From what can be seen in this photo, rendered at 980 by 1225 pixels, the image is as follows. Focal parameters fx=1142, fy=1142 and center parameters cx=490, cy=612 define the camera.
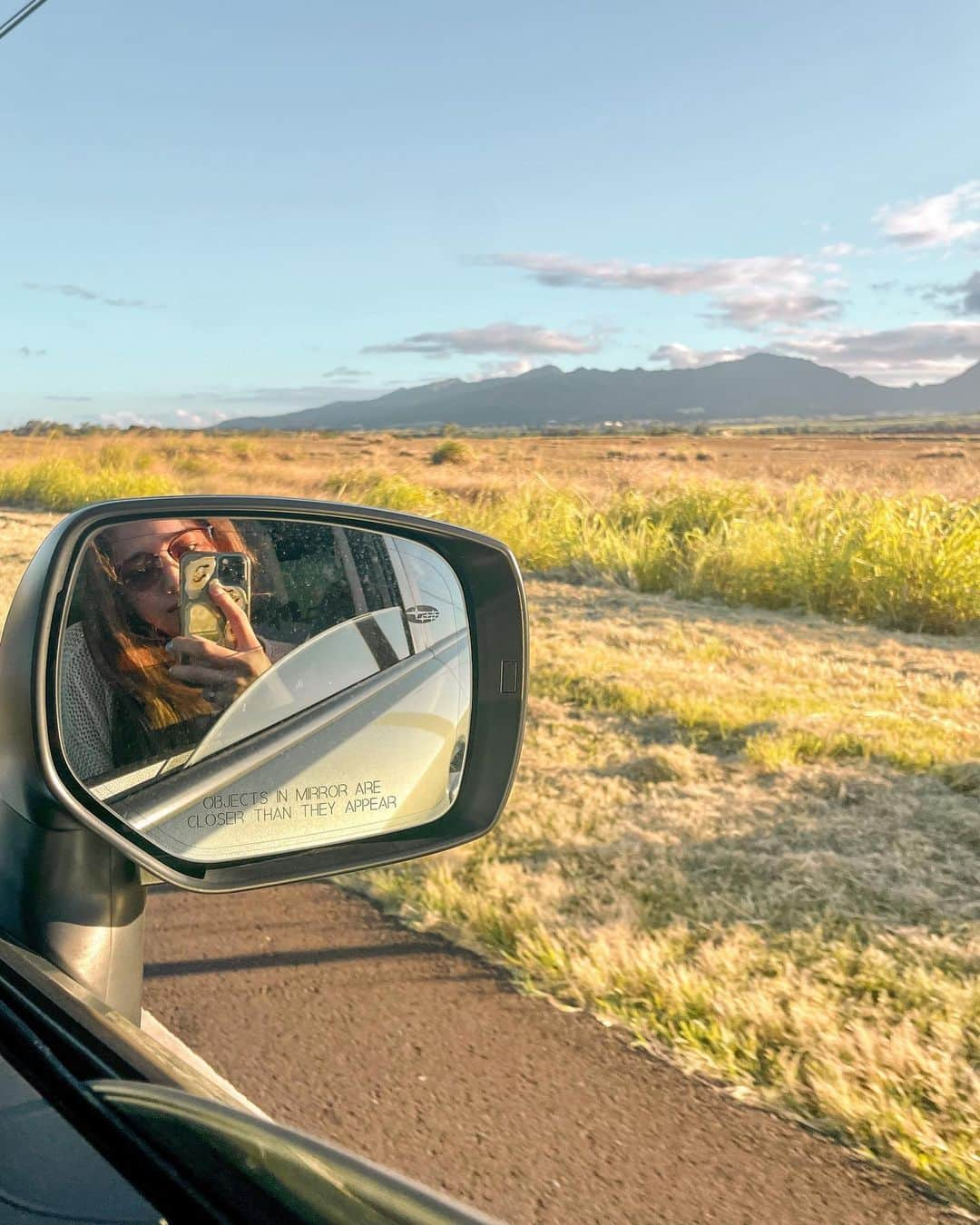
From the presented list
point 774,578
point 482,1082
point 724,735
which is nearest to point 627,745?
point 724,735

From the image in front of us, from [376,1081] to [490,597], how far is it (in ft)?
4.25

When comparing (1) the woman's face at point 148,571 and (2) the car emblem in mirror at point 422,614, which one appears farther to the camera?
(2) the car emblem in mirror at point 422,614

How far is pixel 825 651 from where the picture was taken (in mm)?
8117

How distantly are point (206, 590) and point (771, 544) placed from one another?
951 centimetres

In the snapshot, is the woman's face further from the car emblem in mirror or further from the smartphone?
the car emblem in mirror

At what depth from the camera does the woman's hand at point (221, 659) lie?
1.53 metres

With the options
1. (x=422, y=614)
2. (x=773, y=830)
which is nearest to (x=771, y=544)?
(x=773, y=830)

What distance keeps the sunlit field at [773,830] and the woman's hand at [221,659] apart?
1.65 m

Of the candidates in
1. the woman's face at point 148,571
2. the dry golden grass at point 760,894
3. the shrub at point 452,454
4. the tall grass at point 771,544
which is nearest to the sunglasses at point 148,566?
the woman's face at point 148,571

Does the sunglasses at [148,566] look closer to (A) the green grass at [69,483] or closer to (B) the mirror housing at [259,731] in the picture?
(B) the mirror housing at [259,731]

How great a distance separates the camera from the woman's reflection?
1.50 meters

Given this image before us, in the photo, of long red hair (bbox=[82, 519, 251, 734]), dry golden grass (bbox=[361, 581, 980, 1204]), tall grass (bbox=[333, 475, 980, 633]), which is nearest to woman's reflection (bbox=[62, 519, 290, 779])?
long red hair (bbox=[82, 519, 251, 734])

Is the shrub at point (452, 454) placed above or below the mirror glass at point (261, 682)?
above

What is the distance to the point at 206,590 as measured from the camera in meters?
1.56
